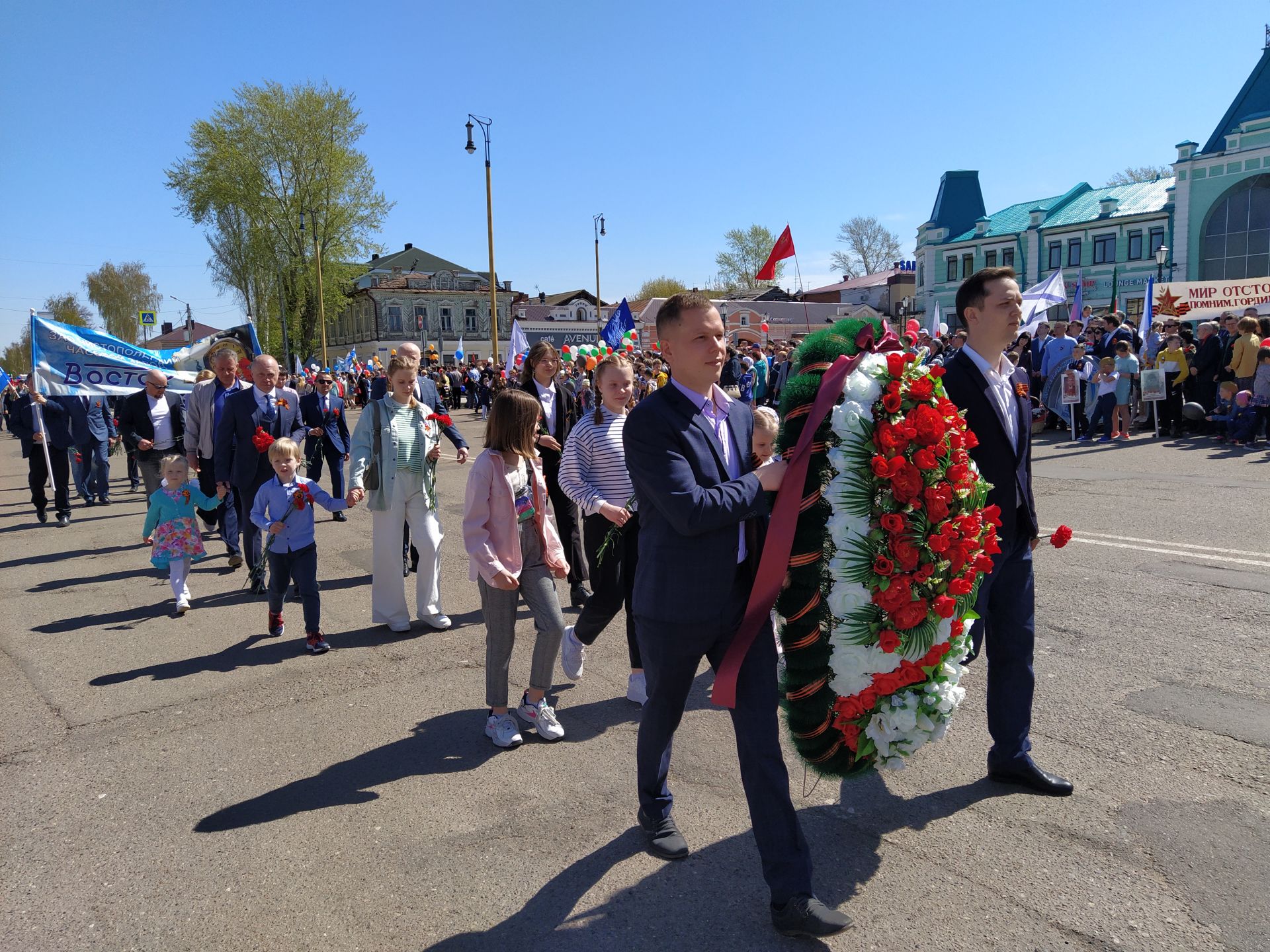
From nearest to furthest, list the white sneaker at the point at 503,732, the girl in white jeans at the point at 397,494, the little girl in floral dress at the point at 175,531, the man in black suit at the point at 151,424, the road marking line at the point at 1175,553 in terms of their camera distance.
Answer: the white sneaker at the point at 503,732, the girl in white jeans at the point at 397,494, the road marking line at the point at 1175,553, the little girl in floral dress at the point at 175,531, the man in black suit at the point at 151,424

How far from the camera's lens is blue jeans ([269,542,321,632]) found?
5.95 m

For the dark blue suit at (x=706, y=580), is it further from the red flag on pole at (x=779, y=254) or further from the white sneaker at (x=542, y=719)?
the red flag on pole at (x=779, y=254)

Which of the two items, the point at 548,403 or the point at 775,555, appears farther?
the point at 548,403

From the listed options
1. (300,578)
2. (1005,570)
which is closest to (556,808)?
(1005,570)

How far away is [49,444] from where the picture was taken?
12469 millimetres

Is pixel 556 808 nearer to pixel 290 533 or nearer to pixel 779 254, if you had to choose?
pixel 290 533

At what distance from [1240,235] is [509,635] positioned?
168ft

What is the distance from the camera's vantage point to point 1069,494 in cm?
1043

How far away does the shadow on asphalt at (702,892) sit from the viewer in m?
2.81

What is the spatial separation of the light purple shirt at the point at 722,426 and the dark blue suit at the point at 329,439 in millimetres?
9633

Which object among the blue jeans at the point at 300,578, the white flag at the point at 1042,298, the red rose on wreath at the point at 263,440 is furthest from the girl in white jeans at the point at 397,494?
the white flag at the point at 1042,298

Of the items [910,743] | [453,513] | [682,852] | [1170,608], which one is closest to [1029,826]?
[910,743]

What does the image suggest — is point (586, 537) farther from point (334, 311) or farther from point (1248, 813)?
point (334, 311)

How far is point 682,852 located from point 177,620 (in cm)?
534
